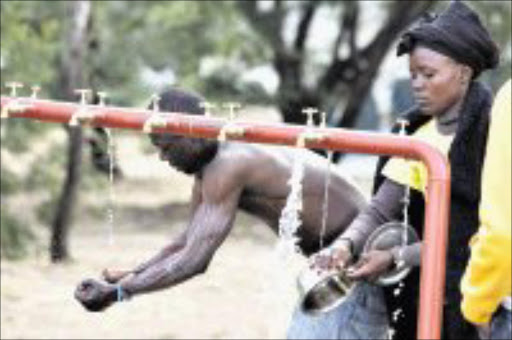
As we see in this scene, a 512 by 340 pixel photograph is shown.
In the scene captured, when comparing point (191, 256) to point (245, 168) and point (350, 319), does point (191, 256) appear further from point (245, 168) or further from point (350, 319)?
point (350, 319)

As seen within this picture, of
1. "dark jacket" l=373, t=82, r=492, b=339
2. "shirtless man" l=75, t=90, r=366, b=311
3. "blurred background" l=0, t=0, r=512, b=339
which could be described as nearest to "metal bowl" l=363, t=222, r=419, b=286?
"dark jacket" l=373, t=82, r=492, b=339

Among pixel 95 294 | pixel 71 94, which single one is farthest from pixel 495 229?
pixel 71 94

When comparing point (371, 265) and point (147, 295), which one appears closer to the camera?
point (371, 265)

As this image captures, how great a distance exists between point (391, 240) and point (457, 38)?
601 mm

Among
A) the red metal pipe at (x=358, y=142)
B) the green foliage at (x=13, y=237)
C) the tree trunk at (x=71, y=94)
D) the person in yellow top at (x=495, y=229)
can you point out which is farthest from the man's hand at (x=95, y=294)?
the tree trunk at (x=71, y=94)

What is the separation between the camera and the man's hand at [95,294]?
13.8 ft

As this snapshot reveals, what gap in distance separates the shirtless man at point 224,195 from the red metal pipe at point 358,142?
1.16m

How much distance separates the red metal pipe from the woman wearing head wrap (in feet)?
1.88

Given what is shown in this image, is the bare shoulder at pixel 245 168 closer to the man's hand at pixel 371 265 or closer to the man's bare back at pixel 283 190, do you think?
the man's bare back at pixel 283 190

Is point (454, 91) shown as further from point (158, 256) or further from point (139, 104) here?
point (139, 104)

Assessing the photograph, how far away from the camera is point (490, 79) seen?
975 centimetres

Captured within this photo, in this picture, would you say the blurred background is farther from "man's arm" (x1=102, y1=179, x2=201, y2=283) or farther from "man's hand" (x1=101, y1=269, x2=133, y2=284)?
"man's hand" (x1=101, y1=269, x2=133, y2=284)

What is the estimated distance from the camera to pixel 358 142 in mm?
3135

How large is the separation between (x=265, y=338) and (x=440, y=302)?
17.2 ft
